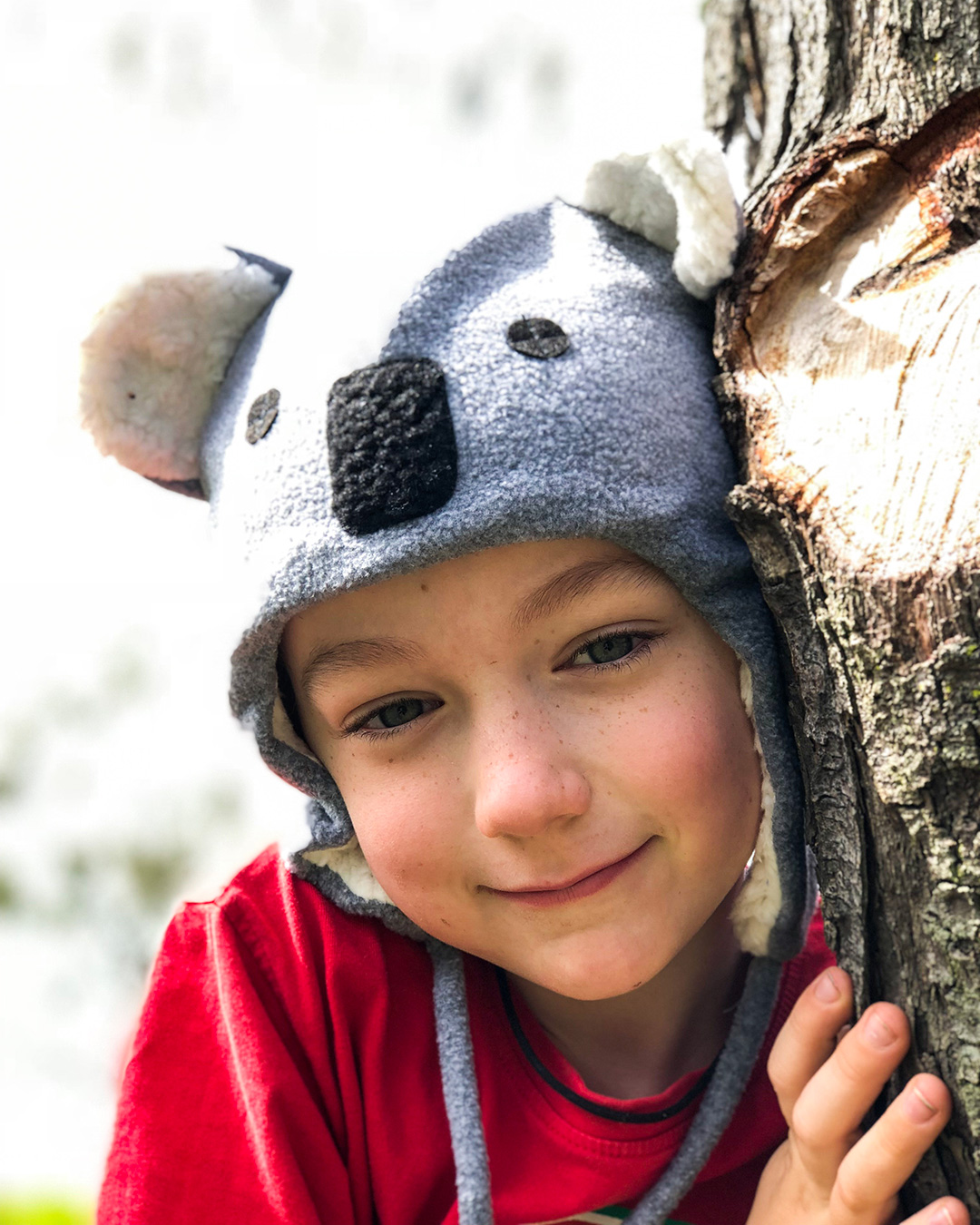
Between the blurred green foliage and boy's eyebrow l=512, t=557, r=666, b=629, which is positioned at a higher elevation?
boy's eyebrow l=512, t=557, r=666, b=629

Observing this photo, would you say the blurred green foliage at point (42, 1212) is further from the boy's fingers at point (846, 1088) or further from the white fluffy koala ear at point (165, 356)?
the boy's fingers at point (846, 1088)

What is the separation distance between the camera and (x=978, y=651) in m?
0.90

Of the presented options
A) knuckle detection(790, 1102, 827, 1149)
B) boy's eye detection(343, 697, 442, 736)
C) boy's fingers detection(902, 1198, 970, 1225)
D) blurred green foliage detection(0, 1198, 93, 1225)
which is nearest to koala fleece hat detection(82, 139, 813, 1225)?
boy's eye detection(343, 697, 442, 736)

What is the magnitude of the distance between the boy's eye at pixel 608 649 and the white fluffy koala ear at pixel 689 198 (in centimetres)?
42

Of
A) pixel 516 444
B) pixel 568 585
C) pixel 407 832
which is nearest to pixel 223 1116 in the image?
pixel 407 832

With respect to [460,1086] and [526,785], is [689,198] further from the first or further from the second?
[460,1086]

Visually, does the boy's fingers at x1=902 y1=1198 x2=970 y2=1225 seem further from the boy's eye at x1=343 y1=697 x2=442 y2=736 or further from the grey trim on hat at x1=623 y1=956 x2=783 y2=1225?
the boy's eye at x1=343 y1=697 x2=442 y2=736

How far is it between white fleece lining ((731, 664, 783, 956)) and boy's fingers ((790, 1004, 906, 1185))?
21 centimetres

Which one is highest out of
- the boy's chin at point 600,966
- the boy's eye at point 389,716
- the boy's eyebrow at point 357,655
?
the boy's eyebrow at point 357,655

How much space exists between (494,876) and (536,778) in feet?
0.57

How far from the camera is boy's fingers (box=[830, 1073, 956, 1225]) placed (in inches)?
39.9

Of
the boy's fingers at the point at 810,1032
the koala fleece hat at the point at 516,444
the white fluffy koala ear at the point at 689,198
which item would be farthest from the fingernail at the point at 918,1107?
the white fluffy koala ear at the point at 689,198

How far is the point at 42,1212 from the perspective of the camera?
4410 millimetres

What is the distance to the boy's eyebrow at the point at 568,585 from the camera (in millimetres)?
1160
